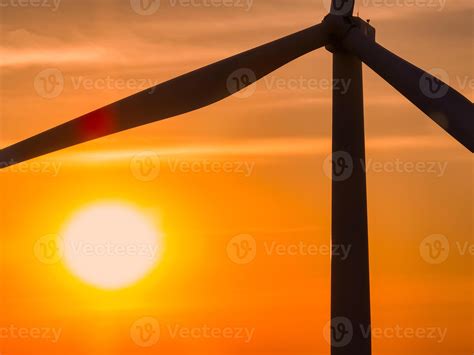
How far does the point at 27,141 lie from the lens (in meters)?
35.9

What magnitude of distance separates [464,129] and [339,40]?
8.74 metres

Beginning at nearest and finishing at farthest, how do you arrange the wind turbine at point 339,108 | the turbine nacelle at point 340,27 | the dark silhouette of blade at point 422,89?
the dark silhouette of blade at point 422,89 → the wind turbine at point 339,108 → the turbine nacelle at point 340,27

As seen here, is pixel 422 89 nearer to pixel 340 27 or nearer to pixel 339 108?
pixel 339 108

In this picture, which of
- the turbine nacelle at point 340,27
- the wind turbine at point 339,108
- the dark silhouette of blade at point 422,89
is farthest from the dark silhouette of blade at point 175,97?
the dark silhouette of blade at point 422,89

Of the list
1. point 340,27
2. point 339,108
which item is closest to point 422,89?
point 339,108

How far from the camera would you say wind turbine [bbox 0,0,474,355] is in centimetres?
3597

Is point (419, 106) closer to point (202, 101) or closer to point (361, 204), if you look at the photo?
point (361, 204)

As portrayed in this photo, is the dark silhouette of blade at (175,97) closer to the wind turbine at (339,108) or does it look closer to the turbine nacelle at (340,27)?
the wind turbine at (339,108)

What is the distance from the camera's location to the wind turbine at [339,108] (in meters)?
36.0

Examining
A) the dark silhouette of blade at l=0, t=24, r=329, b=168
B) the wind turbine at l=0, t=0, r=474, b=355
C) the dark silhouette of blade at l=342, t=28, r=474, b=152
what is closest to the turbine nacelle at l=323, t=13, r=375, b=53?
the wind turbine at l=0, t=0, r=474, b=355

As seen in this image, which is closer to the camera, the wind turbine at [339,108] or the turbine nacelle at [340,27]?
the wind turbine at [339,108]

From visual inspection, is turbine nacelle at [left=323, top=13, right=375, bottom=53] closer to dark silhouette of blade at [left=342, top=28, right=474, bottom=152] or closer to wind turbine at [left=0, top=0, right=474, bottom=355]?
wind turbine at [left=0, top=0, right=474, bottom=355]

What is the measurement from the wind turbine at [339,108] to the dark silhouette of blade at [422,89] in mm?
34
